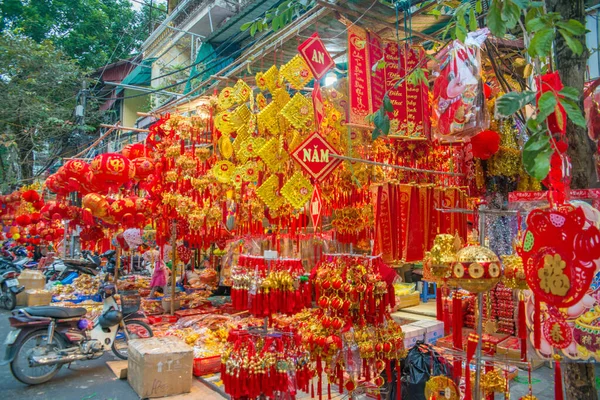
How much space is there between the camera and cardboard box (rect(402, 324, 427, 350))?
166 inches

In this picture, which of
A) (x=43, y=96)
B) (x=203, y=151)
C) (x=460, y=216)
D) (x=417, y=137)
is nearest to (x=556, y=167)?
(x=417, y=137)

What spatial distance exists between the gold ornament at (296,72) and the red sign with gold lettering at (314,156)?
0.56m

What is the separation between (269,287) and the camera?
126 inches

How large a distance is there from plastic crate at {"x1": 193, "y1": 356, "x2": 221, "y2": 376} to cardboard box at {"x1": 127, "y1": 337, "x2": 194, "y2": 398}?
1.62 feet

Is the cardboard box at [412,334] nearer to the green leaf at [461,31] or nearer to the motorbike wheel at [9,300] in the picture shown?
the green leaf at [461,31]

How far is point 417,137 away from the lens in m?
3.27

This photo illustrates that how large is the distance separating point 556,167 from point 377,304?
78.9 inches

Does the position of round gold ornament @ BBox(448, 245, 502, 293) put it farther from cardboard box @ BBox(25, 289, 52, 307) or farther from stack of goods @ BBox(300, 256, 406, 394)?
cardboard box @ BBox(25, 289, 52, 307)

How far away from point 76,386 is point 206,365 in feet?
4.99

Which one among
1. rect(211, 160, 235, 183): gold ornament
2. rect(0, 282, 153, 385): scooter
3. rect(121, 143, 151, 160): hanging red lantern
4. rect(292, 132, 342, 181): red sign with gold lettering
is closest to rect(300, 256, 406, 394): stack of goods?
rect(292, 132, 342, 181): red sign with gold lettering

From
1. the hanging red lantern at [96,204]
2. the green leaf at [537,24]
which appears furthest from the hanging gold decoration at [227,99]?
the hanging red lantern at [96,204]

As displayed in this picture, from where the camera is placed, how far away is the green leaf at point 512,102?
1291 millimetres

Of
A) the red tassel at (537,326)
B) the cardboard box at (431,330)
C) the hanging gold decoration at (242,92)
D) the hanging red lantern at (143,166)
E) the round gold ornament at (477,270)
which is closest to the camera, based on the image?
the red tassel at (537,326)

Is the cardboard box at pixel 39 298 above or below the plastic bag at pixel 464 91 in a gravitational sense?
below
